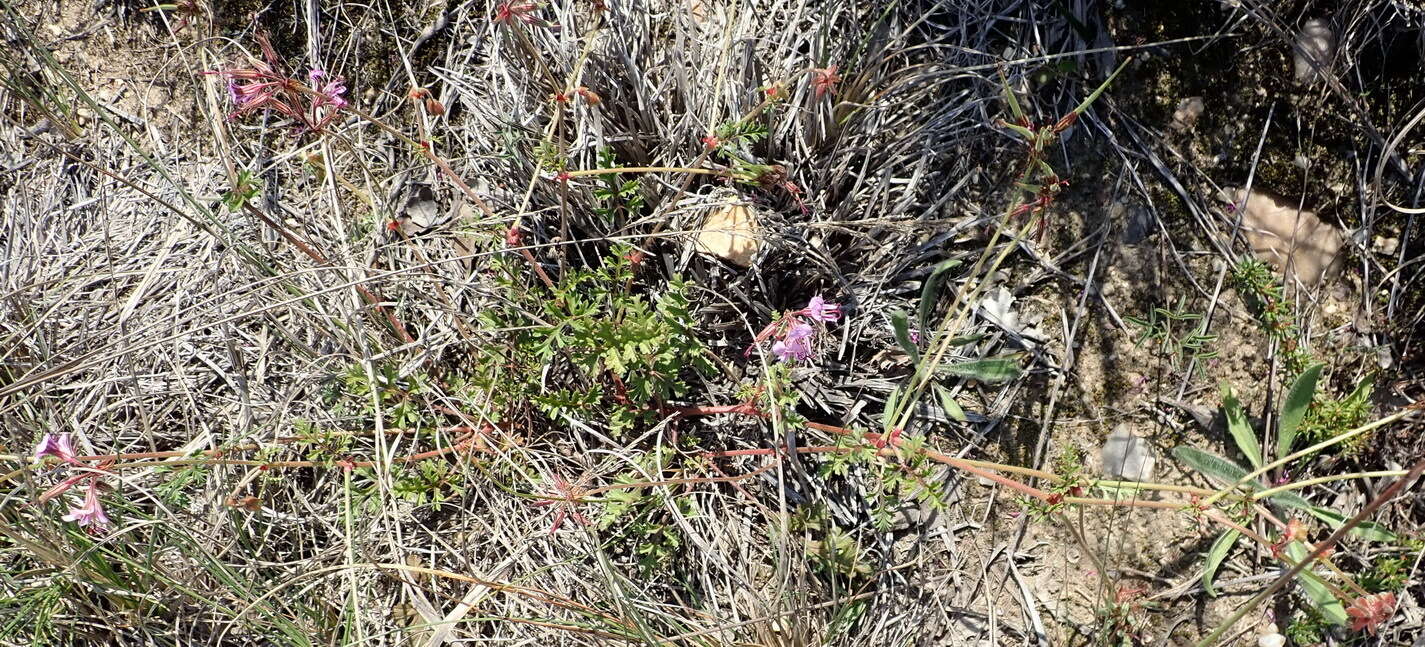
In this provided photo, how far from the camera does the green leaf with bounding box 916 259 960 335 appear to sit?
2688 mm

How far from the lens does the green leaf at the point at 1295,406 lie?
2525 millimetres

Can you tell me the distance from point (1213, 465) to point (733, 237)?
5.12 ft

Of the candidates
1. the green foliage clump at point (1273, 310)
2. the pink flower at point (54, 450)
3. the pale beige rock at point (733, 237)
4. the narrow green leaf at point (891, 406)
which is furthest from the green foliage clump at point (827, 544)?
the pink flower at point (54, 450)

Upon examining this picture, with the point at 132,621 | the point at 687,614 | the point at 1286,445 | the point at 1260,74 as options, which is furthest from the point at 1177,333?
the point at 132,621

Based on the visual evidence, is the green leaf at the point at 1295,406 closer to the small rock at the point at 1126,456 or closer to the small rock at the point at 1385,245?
the small rock at the point at 1126,456

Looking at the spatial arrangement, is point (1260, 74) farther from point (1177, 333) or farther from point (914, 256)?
point (914, 256)

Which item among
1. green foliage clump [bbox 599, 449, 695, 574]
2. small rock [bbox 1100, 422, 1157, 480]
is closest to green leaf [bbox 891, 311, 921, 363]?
small rock [bbox 1100, 422, 1157, 480]

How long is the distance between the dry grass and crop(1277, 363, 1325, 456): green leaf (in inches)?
3.7

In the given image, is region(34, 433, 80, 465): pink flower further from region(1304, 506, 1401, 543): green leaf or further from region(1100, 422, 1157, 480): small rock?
region(1304, 506, 1401, 543): green leaf

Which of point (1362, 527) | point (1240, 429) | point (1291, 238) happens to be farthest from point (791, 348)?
point (1362, 527)

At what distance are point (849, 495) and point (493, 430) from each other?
1095 mm

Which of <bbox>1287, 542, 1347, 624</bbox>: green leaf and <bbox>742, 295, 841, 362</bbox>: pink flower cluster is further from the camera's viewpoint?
<bbox>1287, 542, 1347, 624</bbox>: green leaf

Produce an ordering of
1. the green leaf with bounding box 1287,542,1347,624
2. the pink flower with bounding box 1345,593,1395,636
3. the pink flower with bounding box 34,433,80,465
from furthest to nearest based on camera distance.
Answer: the green leaf with bounding box 1287,542,1347,624, the pink flower with bounding box 34,433,80,465, the pink flower with bounding box 1345,593,1395,636

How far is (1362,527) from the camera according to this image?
2574 millimetres
